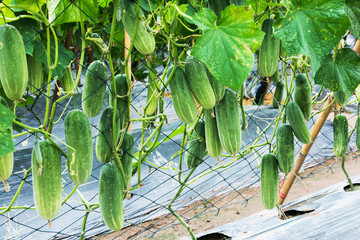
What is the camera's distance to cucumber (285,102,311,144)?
1.84 meters

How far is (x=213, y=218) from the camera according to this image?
359 centimetres

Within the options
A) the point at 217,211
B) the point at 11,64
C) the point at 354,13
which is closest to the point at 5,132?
the point at 11,64

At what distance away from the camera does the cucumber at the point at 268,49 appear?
148 cm

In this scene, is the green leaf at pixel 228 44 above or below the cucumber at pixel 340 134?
above

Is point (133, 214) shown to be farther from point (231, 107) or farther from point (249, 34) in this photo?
point (249, 34)

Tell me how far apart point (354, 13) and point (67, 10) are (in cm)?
105

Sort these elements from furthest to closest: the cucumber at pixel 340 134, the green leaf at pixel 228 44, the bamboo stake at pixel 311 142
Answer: the bamboo stake at pixel 311 142 → the cucumber at pixel 340 134 → the green leaf at pixel 228 44

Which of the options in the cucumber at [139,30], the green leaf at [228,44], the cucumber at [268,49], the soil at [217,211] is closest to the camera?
the green leaf at [228,44]

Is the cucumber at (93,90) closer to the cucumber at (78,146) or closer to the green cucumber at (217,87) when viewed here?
the cucumber at (78,146)

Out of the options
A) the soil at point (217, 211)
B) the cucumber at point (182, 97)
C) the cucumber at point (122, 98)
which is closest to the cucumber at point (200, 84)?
the cucumber at point (182, 97)

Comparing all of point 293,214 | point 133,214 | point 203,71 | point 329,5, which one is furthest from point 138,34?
point 133,214

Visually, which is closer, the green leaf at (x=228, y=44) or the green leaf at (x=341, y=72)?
the green leaf at (x=228, y=44)

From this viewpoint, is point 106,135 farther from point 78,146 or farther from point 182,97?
point 182,97

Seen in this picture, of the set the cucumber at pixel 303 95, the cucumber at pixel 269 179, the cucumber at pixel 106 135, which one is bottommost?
the cucumber at pixel 269 179
